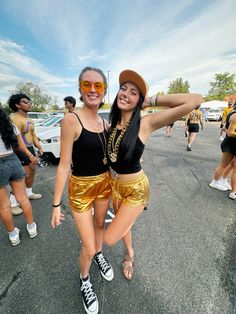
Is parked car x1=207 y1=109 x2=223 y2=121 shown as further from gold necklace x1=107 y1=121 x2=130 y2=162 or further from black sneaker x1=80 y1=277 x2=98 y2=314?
black sneaker x1=80 y1=277 x2=98 y2=314

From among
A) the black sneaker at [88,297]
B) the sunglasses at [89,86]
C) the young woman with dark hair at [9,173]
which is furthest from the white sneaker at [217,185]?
the young woman with dark hair at [9,173]

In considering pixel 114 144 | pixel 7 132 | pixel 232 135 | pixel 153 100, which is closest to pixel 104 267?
pixel 114 144

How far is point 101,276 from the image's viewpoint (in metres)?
1.81

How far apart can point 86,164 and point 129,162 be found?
36cm

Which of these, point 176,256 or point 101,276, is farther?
point 176,256

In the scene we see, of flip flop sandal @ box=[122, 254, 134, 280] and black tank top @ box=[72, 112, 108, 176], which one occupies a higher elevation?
black tank top @ box=[72, 112, 108, 176]

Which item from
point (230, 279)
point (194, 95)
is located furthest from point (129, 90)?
point (230, 279)

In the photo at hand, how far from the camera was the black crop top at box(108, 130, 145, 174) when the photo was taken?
1368mm

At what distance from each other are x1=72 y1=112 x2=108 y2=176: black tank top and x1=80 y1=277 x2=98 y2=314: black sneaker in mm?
1121

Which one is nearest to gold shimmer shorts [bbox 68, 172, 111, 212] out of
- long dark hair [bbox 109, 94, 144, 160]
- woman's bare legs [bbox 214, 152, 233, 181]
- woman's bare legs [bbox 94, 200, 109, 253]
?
woman's bare legs [bbox 94, 200, 109, 253]

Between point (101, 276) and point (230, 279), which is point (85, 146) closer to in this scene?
point (101, 276)

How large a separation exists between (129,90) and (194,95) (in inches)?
20.4

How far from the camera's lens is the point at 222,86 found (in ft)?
130

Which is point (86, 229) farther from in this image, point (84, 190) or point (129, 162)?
point (129, 162)
